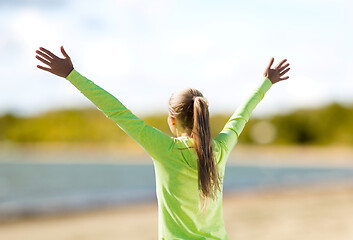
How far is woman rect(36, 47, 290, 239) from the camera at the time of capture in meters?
1.61

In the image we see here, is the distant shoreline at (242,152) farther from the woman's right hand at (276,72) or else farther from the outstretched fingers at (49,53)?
the outstretched fingers at (49,53)

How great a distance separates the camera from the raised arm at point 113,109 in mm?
1593

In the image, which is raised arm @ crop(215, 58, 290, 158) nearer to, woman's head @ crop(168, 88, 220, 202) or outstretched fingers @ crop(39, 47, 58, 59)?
woman's head @ crop(168, 88, 220, 202)

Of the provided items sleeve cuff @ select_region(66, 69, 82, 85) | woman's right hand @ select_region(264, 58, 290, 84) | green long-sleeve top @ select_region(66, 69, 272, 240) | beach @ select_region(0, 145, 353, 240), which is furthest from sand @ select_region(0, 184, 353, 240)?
sleeve cuff @ select_region(66, 69, 82, 85)

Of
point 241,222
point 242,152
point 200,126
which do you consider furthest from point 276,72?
point 242,152

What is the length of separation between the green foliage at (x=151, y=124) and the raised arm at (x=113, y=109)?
5351cm

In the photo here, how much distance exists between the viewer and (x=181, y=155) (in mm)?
1617

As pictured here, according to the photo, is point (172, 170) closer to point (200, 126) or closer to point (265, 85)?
point (200, 126)

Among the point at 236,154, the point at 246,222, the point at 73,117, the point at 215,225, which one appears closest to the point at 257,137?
the point at 236,154

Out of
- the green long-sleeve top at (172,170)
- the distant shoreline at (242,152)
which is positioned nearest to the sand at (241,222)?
the green long-sleeve top at (172,170)

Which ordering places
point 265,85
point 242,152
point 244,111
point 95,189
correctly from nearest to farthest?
point 244,111, point 265,85, point 95,189, point 242,152

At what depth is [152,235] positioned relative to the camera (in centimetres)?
836

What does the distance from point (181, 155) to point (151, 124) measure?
245ft

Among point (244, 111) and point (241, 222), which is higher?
point (244, 111)
